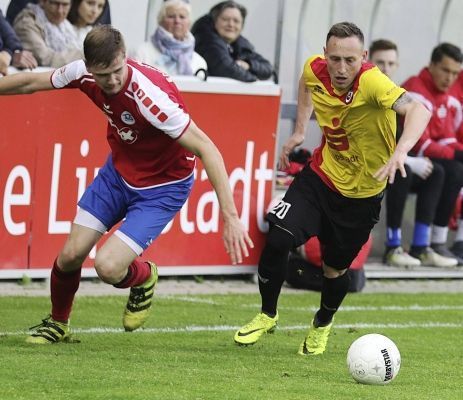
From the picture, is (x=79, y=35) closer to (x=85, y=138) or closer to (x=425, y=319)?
(x=85, y=138)

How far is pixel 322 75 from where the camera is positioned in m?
8.84

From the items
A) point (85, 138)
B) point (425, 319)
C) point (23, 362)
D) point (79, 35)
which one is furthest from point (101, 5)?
point (23, 362)

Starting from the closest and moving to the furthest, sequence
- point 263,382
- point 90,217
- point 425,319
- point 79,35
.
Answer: point 263,382
point 90,217
point 425,319
point 79,35

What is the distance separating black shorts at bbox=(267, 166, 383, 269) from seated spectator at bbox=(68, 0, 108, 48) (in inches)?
163

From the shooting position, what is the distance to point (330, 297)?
900cm

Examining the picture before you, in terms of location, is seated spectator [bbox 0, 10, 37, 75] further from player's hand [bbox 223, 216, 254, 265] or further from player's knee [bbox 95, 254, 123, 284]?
player's hand [bbox 223, 216, 254, 265]

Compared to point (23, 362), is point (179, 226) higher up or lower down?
lower down

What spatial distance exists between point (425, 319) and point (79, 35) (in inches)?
158

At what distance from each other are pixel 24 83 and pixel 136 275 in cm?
142

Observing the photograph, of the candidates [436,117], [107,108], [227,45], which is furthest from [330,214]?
[436,117]

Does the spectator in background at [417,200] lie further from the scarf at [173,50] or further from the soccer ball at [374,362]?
the soccer ball at [374,362]

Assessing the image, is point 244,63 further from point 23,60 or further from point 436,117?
point 23,60

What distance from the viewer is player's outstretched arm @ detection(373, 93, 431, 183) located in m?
7.34

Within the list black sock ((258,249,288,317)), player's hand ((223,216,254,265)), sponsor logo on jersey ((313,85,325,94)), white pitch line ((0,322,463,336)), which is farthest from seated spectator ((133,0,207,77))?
player's hand ((223,216,254,265))
